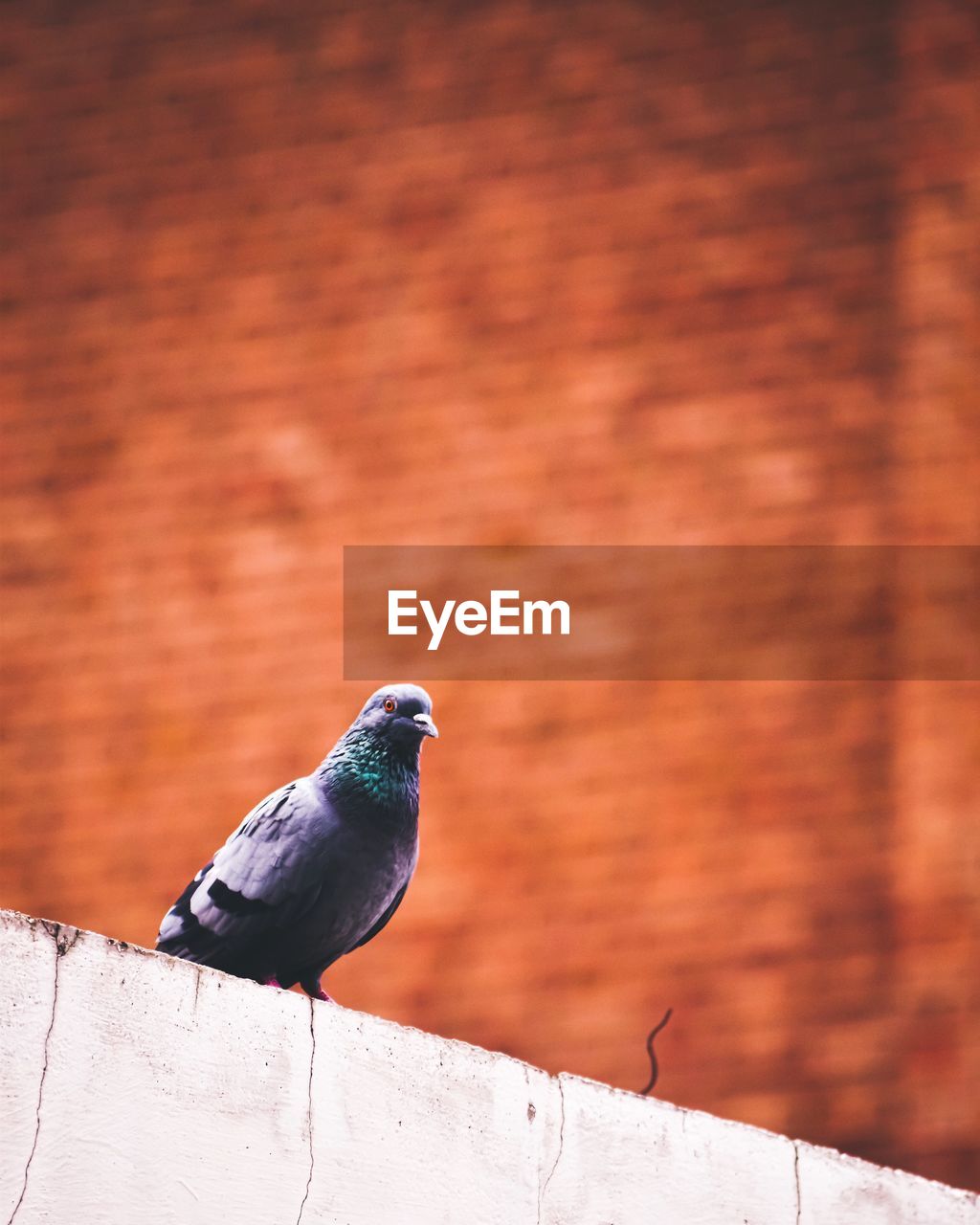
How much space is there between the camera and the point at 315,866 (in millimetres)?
3232

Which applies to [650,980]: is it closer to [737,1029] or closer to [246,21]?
[737,1029]

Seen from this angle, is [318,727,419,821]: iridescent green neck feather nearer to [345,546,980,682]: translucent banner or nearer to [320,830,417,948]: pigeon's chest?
[320,830,417,948]: pigeon's chest

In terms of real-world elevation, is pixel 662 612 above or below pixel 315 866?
above

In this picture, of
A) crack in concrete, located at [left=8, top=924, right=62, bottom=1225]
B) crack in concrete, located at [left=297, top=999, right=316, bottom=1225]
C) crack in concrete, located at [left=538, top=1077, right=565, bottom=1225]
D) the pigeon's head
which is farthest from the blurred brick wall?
crack in concrete, located at [left=8, top=924, right=62, bottom=1225]

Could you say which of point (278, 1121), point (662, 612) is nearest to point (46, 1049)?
point (278, 1121)

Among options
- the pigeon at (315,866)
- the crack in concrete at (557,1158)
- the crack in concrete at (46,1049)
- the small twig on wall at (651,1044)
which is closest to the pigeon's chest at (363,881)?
the pigeon at (315,866)

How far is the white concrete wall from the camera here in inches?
105

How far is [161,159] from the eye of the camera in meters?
6.21

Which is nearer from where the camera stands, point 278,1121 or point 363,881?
point 278,1121

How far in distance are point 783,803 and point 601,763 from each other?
22.9 inches

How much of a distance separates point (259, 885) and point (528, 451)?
112 inches

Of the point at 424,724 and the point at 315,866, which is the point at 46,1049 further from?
the point at 424,724

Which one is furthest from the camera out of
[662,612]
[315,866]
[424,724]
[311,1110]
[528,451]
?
[528,451]

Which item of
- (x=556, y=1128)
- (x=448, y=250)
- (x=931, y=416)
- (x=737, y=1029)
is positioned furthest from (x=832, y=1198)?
(x=448, y=250)
